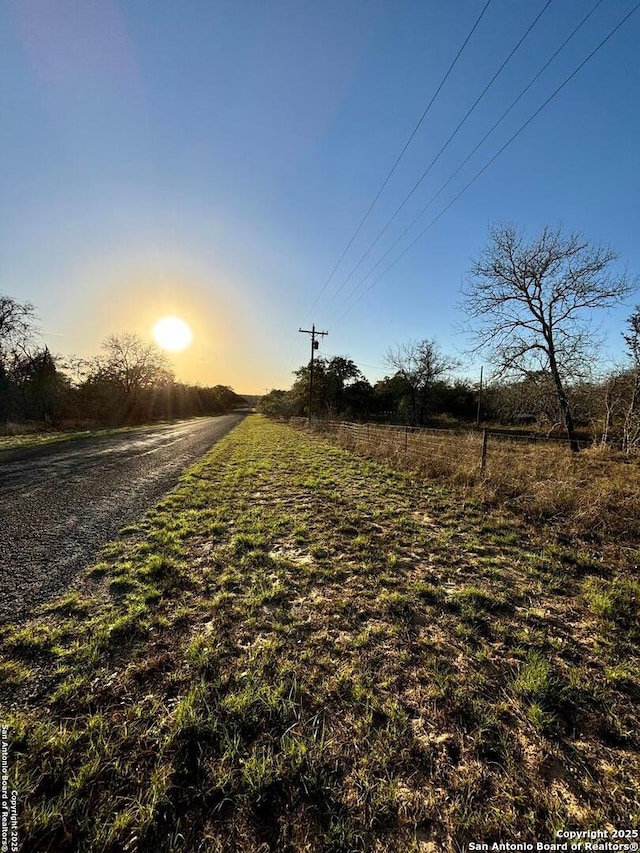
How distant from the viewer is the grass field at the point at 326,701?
1.36m

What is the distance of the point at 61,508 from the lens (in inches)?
210

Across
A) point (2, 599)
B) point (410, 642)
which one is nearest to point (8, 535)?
point (2, 599)

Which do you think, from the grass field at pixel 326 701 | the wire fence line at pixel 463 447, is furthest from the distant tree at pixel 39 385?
the grass field at pixel 326 701

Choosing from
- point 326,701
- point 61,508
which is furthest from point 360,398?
point 326,701

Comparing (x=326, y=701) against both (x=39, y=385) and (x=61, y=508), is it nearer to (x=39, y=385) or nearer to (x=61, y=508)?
(x=61, y=508)

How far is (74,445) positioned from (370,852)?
16.0 metres

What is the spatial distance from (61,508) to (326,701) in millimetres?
5689

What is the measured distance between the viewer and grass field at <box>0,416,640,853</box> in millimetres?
1363

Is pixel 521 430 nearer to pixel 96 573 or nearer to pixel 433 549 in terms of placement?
pixel 433 549

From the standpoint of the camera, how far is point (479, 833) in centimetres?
132

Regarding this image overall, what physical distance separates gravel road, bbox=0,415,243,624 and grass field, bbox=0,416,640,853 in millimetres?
443

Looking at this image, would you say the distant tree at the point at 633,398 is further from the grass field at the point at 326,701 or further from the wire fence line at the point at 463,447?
the grass field at the point at 326,701

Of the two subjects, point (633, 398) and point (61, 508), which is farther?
point (633, 398)

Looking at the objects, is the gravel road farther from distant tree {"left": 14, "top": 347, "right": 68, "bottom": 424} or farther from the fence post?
distant tree {"left": 14, "top": 347, "right": 68, "bottom": 424}
